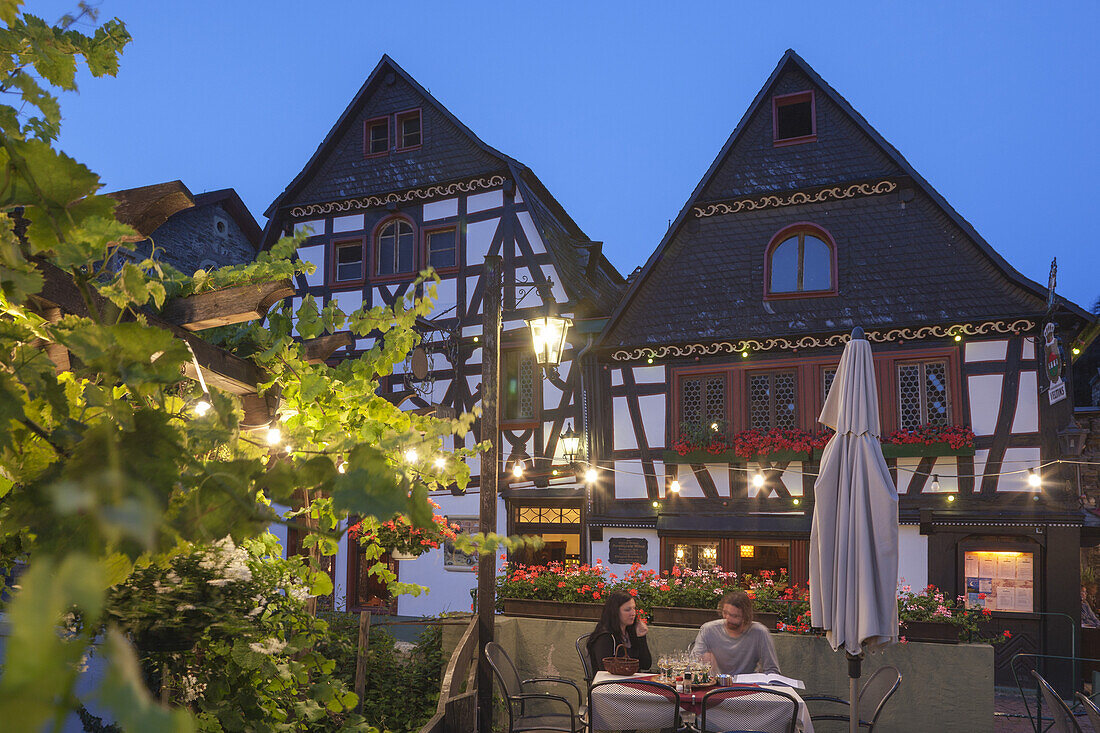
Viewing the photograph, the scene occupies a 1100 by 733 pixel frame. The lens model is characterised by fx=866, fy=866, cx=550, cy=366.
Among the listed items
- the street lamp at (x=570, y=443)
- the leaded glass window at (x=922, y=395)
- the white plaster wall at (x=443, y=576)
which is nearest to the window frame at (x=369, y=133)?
the white plaster wall at (x=443, y=576)

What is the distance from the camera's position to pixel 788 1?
18050 centimetres

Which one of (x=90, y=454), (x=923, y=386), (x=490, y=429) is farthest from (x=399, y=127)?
(x=90, y=454)

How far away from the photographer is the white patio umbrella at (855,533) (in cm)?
620

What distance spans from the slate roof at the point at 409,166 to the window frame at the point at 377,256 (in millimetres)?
590

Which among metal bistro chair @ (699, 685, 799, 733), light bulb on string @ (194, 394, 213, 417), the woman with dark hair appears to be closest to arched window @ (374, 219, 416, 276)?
the woman with dark hair

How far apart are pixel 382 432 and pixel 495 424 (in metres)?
4.95

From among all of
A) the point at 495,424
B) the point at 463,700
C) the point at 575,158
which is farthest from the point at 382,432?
the point at 575,158

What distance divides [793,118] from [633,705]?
11327mm

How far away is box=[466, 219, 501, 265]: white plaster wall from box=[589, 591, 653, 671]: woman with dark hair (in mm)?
9511

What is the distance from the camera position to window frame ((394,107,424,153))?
16.7 meters

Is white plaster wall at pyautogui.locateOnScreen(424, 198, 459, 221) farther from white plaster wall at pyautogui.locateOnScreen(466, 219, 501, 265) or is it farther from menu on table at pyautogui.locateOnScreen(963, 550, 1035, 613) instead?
menu on table at pyautogui.locateOnScreen(963, 550, 1035, 613)

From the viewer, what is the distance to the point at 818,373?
13.3 m

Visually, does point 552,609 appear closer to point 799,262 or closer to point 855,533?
point 855,533

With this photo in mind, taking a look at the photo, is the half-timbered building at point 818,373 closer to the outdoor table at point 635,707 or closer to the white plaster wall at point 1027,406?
the white plaster wall at point 1027,406
